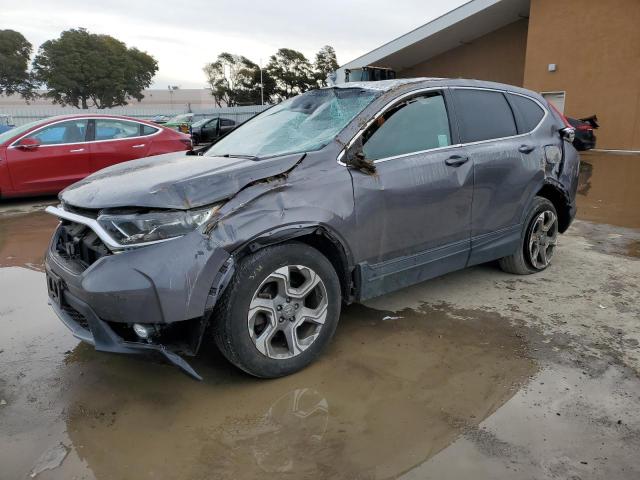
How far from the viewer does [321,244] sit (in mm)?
3168

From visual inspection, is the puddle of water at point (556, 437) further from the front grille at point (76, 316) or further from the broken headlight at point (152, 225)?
the front grille at point (76, 316)

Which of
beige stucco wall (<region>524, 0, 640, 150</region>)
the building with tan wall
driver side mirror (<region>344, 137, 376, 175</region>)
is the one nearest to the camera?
driver side mirror (<region>344, 137, 376, 175</region>)

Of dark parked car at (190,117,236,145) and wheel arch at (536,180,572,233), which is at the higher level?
dark parked car at (190,117,236,145)

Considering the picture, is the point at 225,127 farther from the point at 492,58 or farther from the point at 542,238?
the point at 492,58

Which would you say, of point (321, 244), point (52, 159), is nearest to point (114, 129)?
point (52, 159)

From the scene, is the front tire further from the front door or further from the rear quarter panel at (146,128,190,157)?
the rear quarter panel at (146,128,190,157)

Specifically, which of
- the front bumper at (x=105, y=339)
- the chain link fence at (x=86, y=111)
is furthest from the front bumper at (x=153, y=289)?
the chain link fence at (x=86, y=111)

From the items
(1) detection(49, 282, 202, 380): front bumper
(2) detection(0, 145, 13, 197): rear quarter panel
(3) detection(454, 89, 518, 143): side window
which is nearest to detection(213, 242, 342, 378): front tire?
(1) detection(49, 282, 202, 380): front bumper

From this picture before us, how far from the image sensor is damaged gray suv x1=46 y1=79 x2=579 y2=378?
260cm

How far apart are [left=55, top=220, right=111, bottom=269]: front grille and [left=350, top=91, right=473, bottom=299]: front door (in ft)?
4.94

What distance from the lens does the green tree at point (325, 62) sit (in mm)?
57019

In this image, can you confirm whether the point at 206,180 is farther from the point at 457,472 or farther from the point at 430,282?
the point at 430,282

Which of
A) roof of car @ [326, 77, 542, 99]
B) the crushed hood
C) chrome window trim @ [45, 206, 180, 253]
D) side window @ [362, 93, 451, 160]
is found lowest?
chrome window trim @ [45, 206, 180, 253]

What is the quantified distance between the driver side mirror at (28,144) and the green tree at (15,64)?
57.8 m
